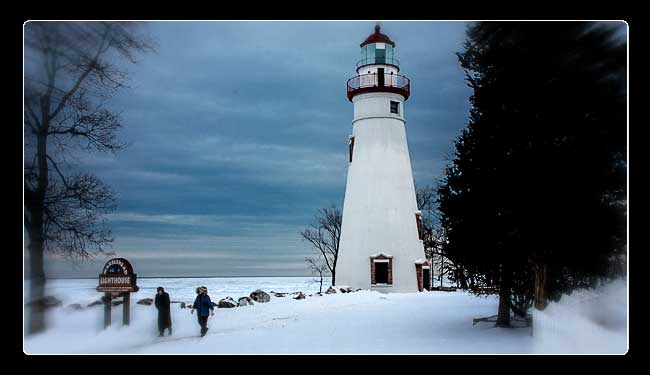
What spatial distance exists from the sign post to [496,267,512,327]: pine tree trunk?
8.51 meters

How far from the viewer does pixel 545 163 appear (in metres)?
13.9

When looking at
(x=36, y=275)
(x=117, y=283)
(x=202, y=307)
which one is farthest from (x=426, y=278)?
(x=36, y=275)

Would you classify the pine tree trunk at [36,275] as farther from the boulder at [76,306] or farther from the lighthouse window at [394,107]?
the lighthouse window at [394,107]

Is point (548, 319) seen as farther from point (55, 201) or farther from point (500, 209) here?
point (55, 201)

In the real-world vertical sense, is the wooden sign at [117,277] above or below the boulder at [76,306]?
above

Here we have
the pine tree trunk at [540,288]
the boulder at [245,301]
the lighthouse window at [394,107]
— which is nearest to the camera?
the pine tree trunk at [540,288]

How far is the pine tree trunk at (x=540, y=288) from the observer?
47.5ft

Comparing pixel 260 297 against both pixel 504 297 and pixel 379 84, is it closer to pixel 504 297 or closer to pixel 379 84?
pixel 504 297

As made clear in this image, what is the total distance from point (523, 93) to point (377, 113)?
52.2 ft

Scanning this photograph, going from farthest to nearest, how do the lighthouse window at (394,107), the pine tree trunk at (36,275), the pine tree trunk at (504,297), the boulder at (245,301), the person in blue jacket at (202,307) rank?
the lighthouse window at (394,107) → the boulder at (245,301) → the pine tree trunk at (504,297) → the person in blue jacket at (202,307) → the pine tree trunk at (36,275)

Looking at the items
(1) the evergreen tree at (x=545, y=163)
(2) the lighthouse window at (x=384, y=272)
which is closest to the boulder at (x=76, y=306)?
(1) the evergreen tree at (x=545, y=163)

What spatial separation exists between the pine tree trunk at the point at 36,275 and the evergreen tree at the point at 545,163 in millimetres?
9386

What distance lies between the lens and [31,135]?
45.5 feet
